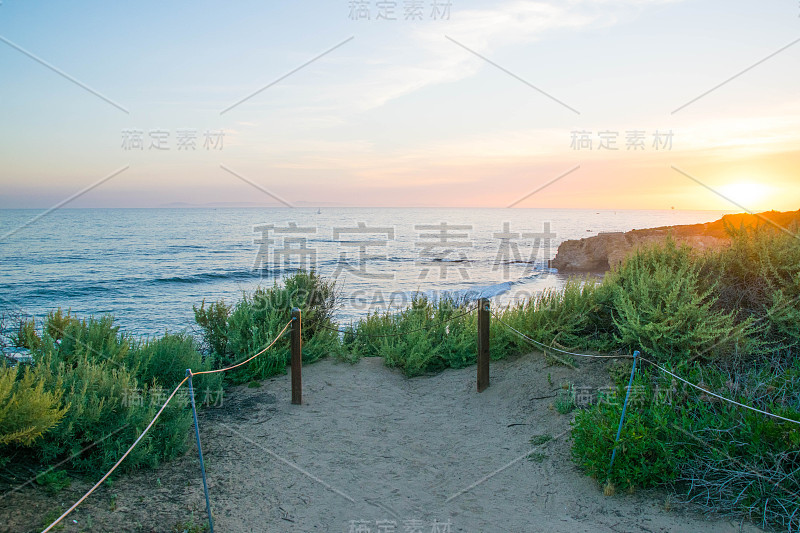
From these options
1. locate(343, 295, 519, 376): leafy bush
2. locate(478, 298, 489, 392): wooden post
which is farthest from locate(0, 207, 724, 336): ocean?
locate(478, 298, 489, 392): wooden post

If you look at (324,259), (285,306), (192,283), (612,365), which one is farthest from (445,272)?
(612,365)

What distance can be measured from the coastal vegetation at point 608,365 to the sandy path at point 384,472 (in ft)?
0.94

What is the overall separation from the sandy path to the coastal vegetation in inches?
11.3

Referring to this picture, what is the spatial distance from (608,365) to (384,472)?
10.4ft

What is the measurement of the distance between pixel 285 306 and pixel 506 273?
2170 cm

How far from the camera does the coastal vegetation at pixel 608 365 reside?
3961 millimetres

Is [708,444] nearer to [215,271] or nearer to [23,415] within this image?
[23,415]

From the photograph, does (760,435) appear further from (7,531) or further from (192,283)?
(192,283)

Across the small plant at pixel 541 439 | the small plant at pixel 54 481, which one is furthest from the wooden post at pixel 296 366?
the small plant at pixel 541 439

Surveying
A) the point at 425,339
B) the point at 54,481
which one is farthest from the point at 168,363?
the point at 425,339

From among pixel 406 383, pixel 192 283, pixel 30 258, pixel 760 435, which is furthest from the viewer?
pixel 30 258

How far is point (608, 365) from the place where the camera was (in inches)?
247

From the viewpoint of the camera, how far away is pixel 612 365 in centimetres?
622

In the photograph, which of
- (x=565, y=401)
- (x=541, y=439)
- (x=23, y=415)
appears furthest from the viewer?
(x=565, y=401)
